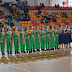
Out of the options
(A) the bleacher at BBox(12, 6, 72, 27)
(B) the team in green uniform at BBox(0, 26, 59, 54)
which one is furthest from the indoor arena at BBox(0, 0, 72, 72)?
(A) the bleacher at BBox(12, 6, 72, 27)

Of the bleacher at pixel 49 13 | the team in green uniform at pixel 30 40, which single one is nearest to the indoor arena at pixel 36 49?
the team in green uniform at pixel 30 40

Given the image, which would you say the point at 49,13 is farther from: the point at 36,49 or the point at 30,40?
the point at 30,40

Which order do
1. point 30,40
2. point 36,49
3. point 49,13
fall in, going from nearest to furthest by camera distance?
1. point 30,40
2. point 36,49
3. point 49,13

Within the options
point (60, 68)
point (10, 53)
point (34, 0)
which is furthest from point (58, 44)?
point (34, 0)

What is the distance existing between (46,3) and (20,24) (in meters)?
8.58

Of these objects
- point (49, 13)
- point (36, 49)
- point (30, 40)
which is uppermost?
point (49, 13)

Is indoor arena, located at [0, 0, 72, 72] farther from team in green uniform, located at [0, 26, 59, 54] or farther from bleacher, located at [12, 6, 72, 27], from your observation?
bleacher, located at [12, 6, 72, 27]

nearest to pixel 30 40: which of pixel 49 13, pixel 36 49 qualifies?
pixel 36 49

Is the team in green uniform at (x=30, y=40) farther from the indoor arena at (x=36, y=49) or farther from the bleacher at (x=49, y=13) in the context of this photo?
the bleacher at (x=49, y=13)

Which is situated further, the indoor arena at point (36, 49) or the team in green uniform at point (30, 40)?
the team in green uniform at point (30, 40)

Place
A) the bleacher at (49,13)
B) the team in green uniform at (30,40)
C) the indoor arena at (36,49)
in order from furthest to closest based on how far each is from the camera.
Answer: the bleacher at (49,13) → the team in green uniform at (30,40) → the indoor arena at (36,49)

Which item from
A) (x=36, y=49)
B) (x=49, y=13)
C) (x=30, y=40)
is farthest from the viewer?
(x=49, y=13)

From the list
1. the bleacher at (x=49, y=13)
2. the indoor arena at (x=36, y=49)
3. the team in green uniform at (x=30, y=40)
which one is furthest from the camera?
the bleacher at (x=49, y=13)

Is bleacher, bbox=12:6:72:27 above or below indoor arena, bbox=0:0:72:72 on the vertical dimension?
above
